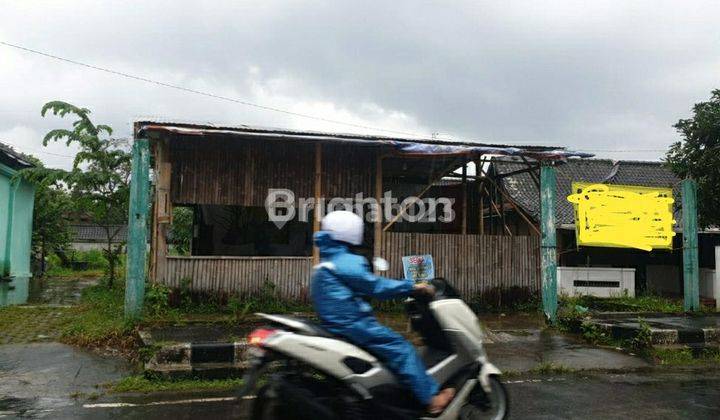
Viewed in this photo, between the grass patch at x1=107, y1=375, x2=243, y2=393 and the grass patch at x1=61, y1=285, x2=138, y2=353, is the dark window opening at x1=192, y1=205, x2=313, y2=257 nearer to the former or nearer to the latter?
the grass patch at x1=61, y1=285, x2=138, y2=353

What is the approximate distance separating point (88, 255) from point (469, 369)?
29.4 meters

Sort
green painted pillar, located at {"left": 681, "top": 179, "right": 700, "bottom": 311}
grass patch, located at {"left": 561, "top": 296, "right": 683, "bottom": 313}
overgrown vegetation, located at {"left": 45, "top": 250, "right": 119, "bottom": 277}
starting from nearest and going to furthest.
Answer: green painted pillar, located at {"left": 681, "top": 179, "right": 700, "bottom": 311} → grass patch, located at {"left": 561, "top": 296, "right": 683, "bottom": 313} → overgrown vegetation, located at {"left": 45, "top": 250, "right": 119, "bottom": 277}

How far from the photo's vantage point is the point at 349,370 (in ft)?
11.5

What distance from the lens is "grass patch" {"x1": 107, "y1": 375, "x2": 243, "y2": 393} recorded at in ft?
19.0

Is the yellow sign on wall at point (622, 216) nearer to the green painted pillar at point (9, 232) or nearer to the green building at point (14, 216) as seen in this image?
the green building at point (14, 216)

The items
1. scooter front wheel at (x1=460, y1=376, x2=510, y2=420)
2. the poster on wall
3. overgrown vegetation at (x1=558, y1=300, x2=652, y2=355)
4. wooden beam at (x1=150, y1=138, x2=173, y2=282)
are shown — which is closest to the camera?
scooter front wheel at (x1=460, y1=376, x2=510, y2=420)

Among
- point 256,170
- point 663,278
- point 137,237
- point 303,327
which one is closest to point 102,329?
point 137,237

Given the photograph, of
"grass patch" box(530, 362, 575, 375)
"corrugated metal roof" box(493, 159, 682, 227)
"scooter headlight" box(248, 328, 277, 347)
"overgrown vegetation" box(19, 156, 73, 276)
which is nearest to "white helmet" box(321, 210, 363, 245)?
"scooter headlight" box(248, 328, 277, 347)

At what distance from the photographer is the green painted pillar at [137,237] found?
840cm

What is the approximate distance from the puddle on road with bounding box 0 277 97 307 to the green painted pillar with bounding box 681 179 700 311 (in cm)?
1322

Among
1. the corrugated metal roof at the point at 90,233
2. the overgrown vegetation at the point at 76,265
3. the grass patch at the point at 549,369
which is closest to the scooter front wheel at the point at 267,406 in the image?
the grass patch at the point at 549,369

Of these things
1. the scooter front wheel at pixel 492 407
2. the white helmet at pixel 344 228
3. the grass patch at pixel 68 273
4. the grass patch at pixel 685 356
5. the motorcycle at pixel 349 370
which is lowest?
the grass patch at pixel 685 356

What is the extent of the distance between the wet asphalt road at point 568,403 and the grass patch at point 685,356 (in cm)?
108

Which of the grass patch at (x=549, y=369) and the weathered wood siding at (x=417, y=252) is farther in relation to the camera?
the weathered wood siding at (x=417, y=252)
